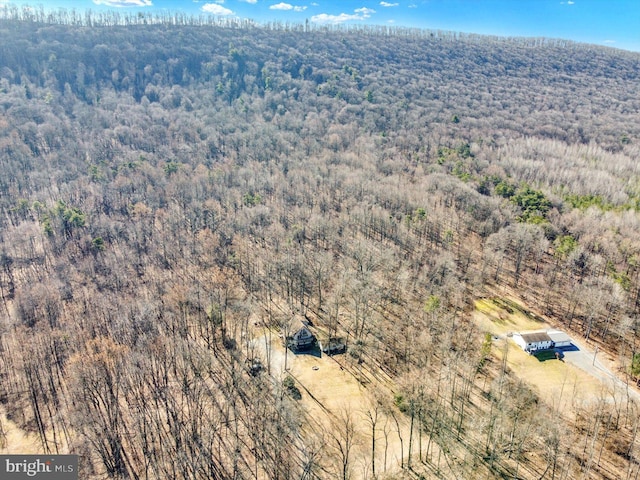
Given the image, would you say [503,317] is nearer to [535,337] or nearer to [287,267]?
[535,337]

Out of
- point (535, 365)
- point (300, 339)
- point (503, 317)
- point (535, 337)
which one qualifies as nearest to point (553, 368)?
point (535, 365)

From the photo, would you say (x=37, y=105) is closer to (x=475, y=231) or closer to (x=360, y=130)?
(x=360, y=130)

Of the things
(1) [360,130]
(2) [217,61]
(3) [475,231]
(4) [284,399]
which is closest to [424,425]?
(4) [284,399]

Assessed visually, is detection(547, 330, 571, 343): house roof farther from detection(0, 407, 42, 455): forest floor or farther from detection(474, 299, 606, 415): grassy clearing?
detection(0, 407, 42, 455): forest floor

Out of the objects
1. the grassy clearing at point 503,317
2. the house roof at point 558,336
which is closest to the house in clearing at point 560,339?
the house roof at point 558,336

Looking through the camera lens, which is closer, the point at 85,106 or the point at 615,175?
the point at 615,175
